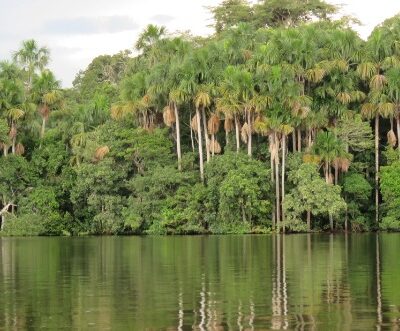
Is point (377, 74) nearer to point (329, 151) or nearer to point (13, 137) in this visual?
point (329, 151)

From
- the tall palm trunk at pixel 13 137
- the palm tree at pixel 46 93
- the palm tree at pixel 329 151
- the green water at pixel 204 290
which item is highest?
the palm tree at pixel 46 93

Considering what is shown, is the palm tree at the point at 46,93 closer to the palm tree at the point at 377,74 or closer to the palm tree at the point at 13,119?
the palm tree at the point at 13,119

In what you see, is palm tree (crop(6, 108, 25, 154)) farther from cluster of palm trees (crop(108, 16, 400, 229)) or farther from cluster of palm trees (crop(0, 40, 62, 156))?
cluster of palm trees (crop(108, 16, 400, 229))

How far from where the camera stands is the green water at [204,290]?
17141 mm

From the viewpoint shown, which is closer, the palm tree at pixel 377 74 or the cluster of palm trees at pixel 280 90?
the cluster of palm trees at pixel 280 90

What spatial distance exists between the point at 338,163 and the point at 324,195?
304 cm

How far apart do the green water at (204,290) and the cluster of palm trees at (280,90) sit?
20.5 meters

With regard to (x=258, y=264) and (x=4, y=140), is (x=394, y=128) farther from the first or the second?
(x=258, y=264)

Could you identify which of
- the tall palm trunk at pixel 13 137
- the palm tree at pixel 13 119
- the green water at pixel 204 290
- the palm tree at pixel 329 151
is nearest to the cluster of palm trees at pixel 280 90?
the palm tree at pixel 329 151

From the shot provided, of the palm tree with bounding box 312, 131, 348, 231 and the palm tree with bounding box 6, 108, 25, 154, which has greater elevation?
the palm tree with bounding box 6, 108, 25, 154

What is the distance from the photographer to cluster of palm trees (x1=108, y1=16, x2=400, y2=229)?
59.2m

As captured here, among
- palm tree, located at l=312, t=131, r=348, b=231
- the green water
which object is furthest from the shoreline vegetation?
the green water

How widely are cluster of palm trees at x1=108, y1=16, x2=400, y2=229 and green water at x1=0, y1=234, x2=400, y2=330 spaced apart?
67.1 feet

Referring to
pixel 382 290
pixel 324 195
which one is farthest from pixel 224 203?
pixel 382 290
